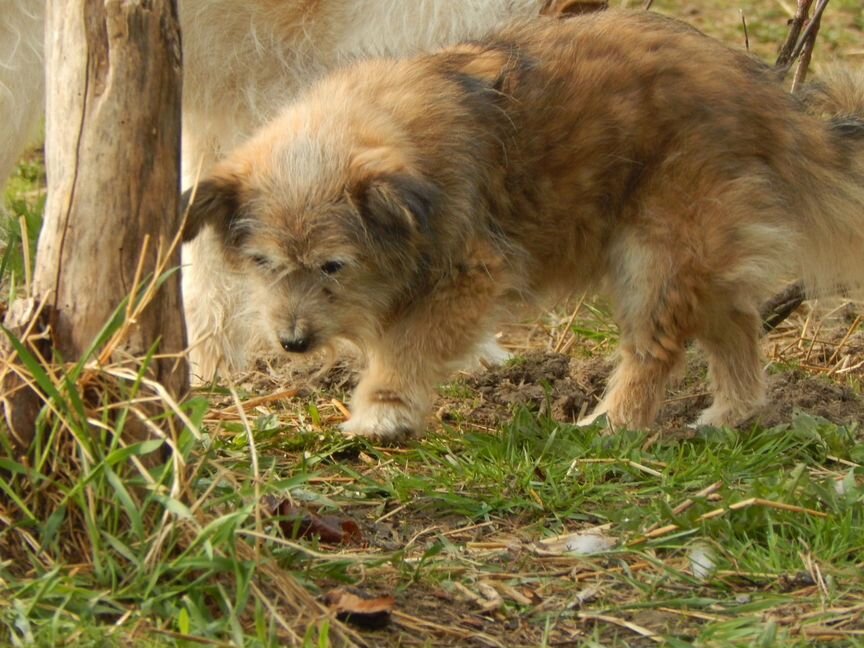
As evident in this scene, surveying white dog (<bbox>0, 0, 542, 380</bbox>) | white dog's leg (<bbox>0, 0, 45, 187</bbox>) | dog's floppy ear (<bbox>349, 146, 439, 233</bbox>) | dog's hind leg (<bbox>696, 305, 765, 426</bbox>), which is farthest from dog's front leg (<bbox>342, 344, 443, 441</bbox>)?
white dog's leg (<bbox>0, 0, 45, 187</bbox>)

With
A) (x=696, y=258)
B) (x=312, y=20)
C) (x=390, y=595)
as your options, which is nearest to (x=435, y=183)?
(x=696, y=258)

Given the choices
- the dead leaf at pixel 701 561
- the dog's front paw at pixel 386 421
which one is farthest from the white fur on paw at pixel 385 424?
the dead leaf at pixel 701 561

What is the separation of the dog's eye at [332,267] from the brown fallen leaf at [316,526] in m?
1.03

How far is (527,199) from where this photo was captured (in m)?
4.86

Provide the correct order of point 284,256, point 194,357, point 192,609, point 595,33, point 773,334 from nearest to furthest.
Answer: point 192,609
point 284,256
point 595,33
point 194,357
point 773,334

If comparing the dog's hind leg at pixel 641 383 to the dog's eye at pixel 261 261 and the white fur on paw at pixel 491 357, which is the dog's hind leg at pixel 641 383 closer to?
the white fur on paw at pixel 491 357

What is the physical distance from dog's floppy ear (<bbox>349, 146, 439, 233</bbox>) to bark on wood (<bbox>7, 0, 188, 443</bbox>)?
1.11 m

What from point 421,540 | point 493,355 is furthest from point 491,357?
point 421,540

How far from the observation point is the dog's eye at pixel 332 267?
4.46 m

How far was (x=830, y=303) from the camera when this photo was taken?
6422 mm

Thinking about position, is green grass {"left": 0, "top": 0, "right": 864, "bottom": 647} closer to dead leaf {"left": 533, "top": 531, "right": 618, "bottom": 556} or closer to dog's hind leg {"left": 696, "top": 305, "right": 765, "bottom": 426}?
dead leaf {"left": 533, "top": 531, "right": 618, "bottom": 556}

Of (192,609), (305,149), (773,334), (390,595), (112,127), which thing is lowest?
(773,334)

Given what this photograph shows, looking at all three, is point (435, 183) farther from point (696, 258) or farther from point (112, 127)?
point (112, 127)

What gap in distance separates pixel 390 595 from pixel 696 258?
1.99 m
